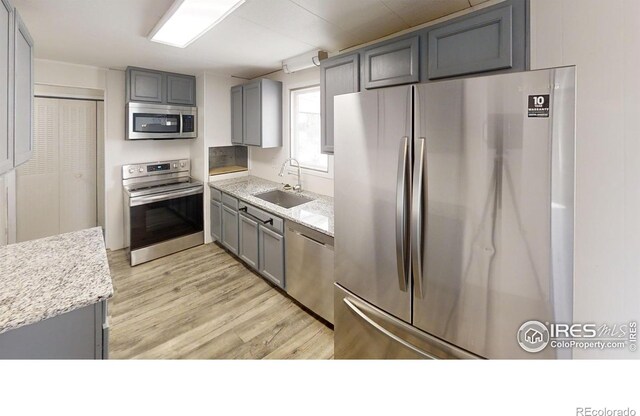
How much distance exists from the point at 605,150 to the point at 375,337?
134 centimetres

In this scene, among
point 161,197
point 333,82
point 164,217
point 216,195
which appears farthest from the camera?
point 216,195

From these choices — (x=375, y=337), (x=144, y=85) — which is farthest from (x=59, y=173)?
(x=375, y=337)

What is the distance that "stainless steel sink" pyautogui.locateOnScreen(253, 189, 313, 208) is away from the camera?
9.89 feet

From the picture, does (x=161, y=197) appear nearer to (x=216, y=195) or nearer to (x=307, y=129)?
(x=216, y=195)

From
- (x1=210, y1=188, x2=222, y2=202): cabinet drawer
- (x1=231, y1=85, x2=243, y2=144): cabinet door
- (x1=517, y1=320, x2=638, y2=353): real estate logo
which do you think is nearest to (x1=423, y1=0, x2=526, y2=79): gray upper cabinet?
(x1=517, y1=320, x2=638, y2=353): real estate logo

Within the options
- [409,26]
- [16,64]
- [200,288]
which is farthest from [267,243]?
[409,26]

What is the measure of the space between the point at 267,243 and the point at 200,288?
0.78m

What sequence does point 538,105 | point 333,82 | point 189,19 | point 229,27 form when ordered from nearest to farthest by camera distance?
point 538,105 < point 189,19 < point 229,27 < point 333,82

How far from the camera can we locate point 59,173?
331 cm

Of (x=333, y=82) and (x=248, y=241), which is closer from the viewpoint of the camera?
(x=333, y=82)

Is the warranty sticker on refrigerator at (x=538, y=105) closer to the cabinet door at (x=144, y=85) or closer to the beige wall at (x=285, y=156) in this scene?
the beige wall at (x=285, y=156)

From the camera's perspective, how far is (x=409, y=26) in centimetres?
196

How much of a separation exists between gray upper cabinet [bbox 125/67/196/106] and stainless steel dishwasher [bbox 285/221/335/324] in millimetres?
2358
